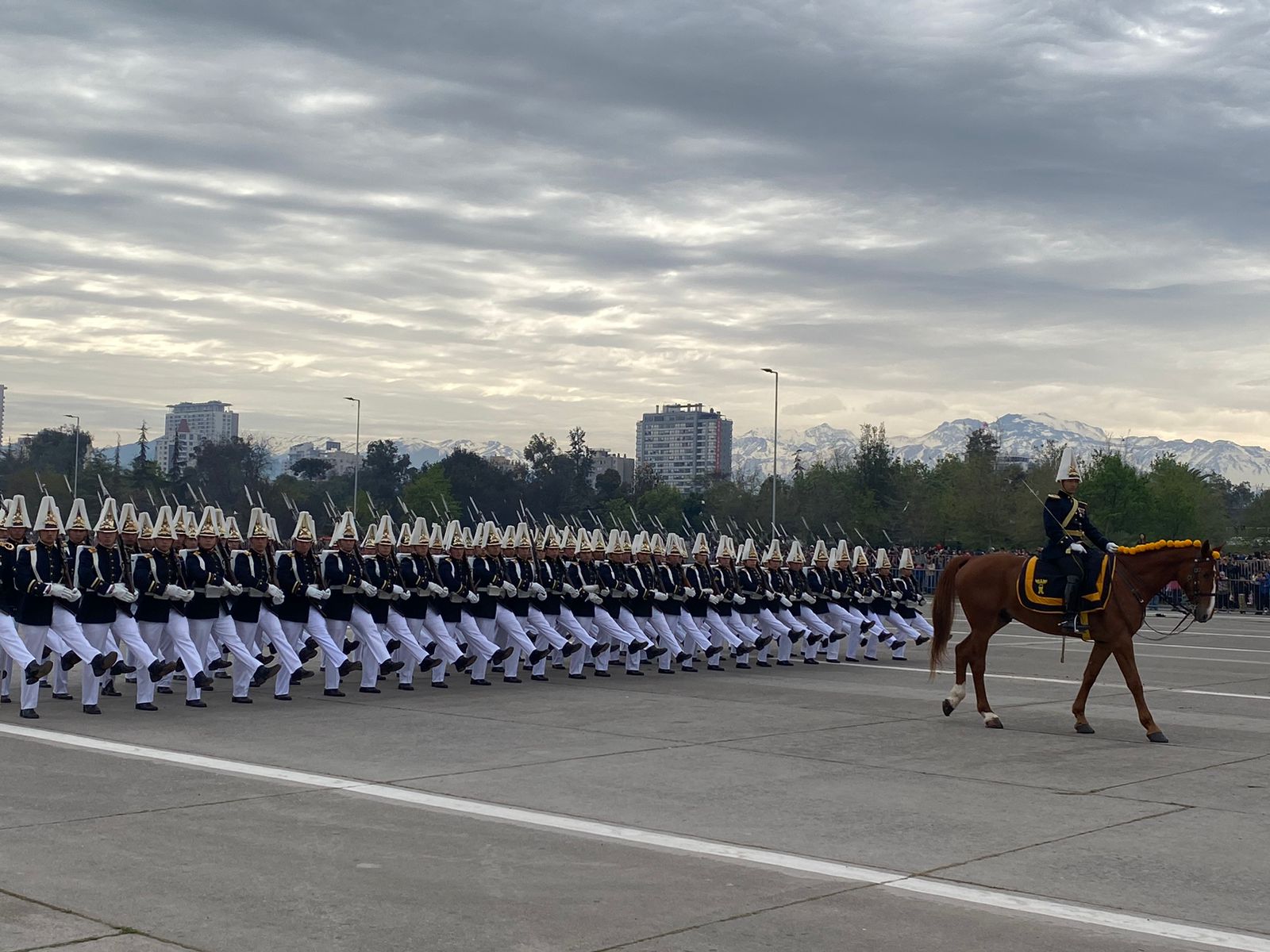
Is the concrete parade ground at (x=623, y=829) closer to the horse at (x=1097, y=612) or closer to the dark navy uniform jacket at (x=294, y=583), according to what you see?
the horse at (x=1097, y=612)

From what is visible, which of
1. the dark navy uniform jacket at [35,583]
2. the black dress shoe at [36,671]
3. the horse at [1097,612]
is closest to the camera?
the black dress shoe at [36,671]

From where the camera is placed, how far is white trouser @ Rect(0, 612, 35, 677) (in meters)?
13.1

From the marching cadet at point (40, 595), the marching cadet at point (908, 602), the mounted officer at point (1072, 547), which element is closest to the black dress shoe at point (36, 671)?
the marching cadet at point (40, 595)

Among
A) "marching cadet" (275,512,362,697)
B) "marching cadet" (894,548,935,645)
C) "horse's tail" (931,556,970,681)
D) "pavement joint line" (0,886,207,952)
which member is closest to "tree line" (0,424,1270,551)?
"marching cadet" (894,548,935,645)

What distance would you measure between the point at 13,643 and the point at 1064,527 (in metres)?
10.3

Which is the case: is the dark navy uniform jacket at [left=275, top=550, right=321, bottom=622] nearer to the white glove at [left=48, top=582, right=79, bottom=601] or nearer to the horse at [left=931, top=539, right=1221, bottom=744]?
the white glove at [left=48, top=582, right=79, bottom=601]

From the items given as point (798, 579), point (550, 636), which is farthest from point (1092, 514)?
point (550, 636)

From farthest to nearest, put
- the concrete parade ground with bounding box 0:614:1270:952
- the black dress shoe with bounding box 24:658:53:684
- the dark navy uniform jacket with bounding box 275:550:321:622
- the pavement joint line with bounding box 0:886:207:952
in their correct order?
the dark navy uniform jacket with bounding box 275:550:321:622 < the black dress shoe with bounding box 24:658:53:684 < the concrete parade ground with bounding box 0:614:1270:952 < the pavement joint line with bounding box 0:886:207:952

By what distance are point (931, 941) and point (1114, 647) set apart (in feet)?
26.3

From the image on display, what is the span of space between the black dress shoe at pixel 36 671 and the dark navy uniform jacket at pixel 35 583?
2.56 ft

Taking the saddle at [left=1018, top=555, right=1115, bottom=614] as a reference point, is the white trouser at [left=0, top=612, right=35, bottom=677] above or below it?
below

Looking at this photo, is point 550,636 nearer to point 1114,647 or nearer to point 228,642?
point 228,642

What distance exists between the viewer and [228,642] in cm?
1512

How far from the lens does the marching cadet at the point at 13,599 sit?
1302cm
